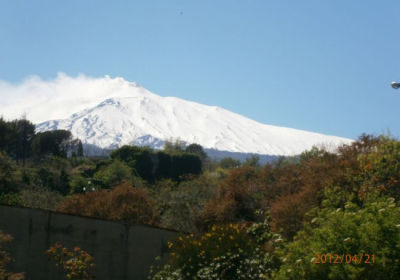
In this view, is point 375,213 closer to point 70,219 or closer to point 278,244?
point 278,244

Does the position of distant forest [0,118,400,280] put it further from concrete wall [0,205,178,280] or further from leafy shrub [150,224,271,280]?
concrete wall [0,205,178,280]

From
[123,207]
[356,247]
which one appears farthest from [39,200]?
[356,247]

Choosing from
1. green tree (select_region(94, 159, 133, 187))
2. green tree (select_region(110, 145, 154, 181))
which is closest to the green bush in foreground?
green tree (select_region(94, 159, 133, 187))

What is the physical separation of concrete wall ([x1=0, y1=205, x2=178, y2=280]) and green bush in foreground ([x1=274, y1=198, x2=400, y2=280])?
789 cm

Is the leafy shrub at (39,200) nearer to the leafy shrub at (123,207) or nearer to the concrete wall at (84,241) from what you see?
the leafy shrub at (123,207)

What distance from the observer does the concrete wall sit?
17.0 meters

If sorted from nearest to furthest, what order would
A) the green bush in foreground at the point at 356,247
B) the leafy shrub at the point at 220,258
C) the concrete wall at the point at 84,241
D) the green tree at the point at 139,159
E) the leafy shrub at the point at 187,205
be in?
the green bush in foreground at the point at 356,247 < the leafy shrub at the point at 220,258 < the concrete wall at the point at 84,241 < the leafy shrub at the point at 187,205 < the green tree at the point at 139,159

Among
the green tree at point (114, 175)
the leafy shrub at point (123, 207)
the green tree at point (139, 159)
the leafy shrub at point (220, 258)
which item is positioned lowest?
the leafy shrub at point (220, 258)

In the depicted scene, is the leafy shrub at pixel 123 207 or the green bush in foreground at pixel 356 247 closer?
the green bush in foreground at pixel 356 247

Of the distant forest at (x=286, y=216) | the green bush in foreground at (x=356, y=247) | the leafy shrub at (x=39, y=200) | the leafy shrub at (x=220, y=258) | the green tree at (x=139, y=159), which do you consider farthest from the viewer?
the green tree at (x=139, y=159)

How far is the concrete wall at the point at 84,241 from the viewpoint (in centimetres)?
1705
